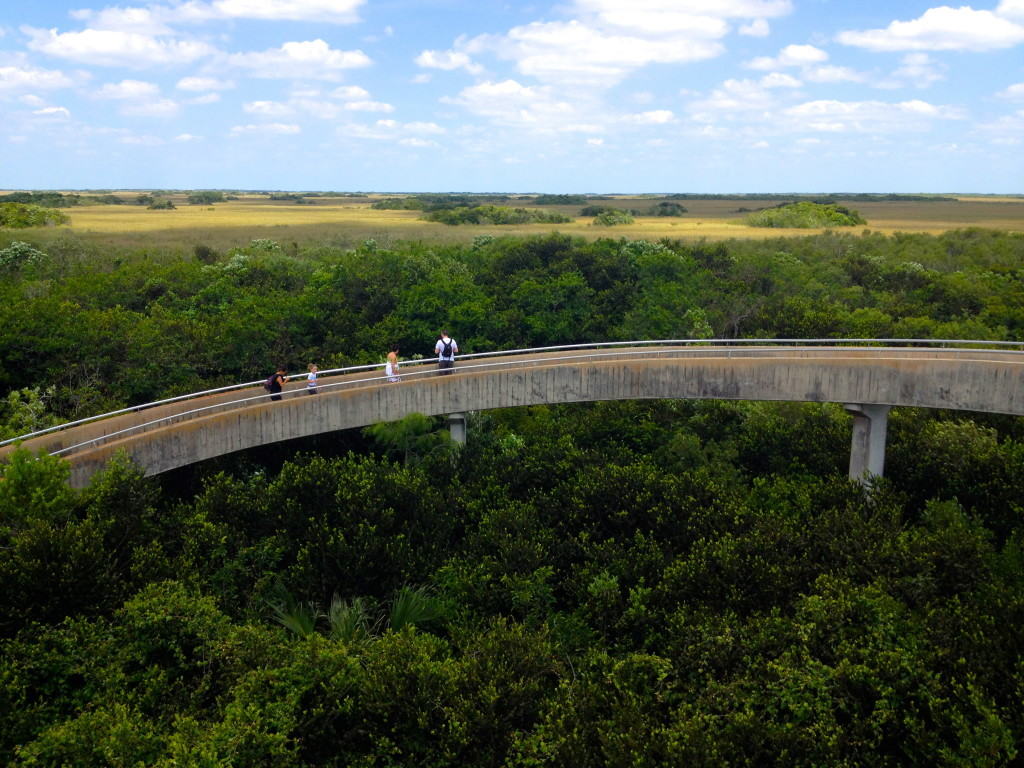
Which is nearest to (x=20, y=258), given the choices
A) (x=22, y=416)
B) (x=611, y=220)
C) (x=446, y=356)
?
(x=22, y=416)

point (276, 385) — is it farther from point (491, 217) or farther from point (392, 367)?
point (491, 217)

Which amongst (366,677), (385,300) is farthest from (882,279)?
(366,677)

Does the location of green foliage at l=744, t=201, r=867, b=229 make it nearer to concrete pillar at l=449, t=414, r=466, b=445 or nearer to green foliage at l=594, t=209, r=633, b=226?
green foliage at l=594, t=209, r=633, b=226

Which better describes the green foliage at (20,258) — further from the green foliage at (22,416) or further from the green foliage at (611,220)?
the green foliage at (611,220)

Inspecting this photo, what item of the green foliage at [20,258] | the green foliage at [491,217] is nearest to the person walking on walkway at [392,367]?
the green foliage at [20,258]

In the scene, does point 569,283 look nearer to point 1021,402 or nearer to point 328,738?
point 1021,402

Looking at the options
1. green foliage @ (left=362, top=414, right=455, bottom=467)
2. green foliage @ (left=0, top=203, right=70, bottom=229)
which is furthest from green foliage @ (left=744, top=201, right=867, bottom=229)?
green foliage @ (left=362, top=414, right=455, bottom=467)

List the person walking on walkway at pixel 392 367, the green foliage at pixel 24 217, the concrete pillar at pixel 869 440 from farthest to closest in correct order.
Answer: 1. the green foliage at pixel 24 217
2. the concrete pillar at pixel 869 440
3. the person walking on walkway at pixel 392 367
